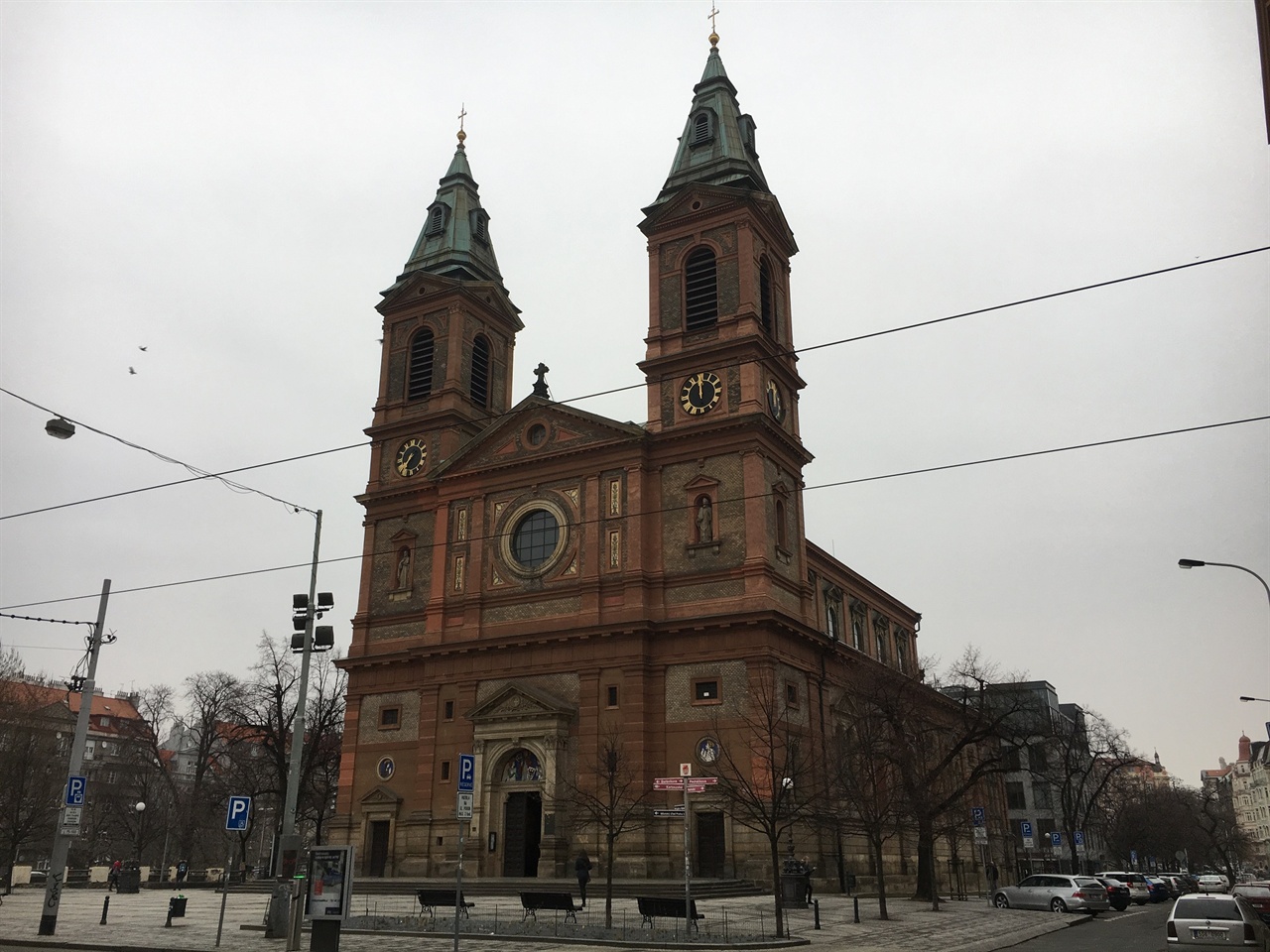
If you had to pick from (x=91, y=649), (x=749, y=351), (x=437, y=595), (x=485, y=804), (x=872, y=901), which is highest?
(x=749, y=351)

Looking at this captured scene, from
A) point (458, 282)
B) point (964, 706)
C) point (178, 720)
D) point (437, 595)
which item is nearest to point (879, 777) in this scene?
point (964, 706)

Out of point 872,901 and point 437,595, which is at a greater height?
point 437,595

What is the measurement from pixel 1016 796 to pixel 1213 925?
105633mm

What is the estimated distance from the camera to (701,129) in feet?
170

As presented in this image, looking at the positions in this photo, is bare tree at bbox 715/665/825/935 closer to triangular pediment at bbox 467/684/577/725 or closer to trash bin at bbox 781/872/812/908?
trash bin at bbox 781/872/812/908

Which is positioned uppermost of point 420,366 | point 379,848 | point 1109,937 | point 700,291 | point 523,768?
point 700,291

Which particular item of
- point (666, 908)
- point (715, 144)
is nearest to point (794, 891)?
point (666, 908)

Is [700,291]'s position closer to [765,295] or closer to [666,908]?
[765,295]

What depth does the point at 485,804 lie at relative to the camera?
141ft

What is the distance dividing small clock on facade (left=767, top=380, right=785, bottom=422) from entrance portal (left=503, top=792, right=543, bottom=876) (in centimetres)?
1896

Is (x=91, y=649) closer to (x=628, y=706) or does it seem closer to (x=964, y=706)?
(x=628, y=706)

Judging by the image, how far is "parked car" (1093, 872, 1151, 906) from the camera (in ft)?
163

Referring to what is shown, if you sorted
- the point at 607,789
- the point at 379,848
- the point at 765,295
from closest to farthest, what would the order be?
the point at 607,789 < the point at 379,848 < the point at 765,295

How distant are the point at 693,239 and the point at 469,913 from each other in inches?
1206
